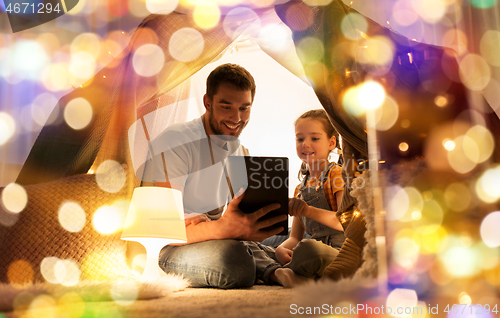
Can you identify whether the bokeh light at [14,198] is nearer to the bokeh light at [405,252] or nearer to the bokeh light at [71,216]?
the bokeh light at [71,216]

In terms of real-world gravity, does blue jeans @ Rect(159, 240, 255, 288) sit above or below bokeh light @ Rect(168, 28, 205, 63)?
below

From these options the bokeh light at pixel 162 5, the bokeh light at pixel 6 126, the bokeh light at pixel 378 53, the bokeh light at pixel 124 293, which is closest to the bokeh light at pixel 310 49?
the bokeh light at pixel 378 53

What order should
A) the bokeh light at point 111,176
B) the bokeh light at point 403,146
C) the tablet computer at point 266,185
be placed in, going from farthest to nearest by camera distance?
the bokeh light at point 111,176
the tablet computer at point 266,185
the bokeh light at point 403,146

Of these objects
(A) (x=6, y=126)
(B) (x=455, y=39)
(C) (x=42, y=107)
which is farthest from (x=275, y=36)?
(A) (x=6, y=126)

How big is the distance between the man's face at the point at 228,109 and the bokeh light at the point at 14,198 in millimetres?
739

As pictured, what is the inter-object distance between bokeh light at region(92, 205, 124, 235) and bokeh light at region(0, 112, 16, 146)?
1.06 m

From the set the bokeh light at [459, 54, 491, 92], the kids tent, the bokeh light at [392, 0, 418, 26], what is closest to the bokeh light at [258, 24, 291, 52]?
the kids tent

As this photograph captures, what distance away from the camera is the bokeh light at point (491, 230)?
669 millimetres

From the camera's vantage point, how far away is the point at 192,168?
137 centimetres

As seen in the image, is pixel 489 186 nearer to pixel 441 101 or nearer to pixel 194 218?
pixel 441 101

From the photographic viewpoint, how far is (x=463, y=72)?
0.91 m

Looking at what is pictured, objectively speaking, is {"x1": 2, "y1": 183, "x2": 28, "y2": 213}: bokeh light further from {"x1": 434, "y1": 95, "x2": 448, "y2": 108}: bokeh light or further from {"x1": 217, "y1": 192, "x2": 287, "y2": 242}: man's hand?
{"x1": 434, "y1": 95, "x2": 448, "y2": 108}: bokeh light

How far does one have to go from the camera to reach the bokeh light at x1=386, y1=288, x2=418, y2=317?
62 cm

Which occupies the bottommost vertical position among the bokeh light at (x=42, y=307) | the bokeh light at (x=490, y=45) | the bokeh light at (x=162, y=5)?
the bokeh light at (x=42, y=307)
